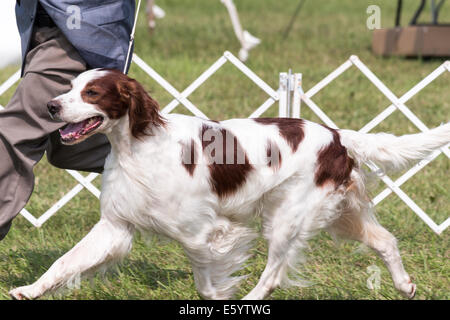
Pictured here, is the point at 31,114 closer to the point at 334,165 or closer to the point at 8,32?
the point at 334,165

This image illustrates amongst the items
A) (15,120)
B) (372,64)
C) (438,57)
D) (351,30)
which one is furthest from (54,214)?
(351,30)

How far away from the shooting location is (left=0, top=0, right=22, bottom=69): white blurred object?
18.7ft

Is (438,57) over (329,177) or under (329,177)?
under

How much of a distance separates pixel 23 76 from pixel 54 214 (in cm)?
157

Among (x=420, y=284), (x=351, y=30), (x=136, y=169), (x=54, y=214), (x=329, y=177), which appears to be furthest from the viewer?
(x=351, y=30)

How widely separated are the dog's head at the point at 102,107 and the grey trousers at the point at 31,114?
40 centimetres

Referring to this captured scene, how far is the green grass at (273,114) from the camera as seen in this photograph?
365 cm

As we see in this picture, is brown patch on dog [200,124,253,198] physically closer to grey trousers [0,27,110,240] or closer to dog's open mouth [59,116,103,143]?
dog's open mouth [59,116,103,143]

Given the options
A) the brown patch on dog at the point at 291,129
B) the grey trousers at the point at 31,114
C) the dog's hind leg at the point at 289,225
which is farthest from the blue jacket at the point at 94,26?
the dog's hind leg at the point at 289,225

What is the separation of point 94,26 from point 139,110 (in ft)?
1.72

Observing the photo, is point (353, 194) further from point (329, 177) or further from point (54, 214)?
point (54, 214)

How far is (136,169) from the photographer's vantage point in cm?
299

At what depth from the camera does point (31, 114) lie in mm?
3234

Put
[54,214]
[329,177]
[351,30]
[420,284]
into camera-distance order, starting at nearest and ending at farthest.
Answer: [329,177] → [420,284] → [54,214] → [351,30]
